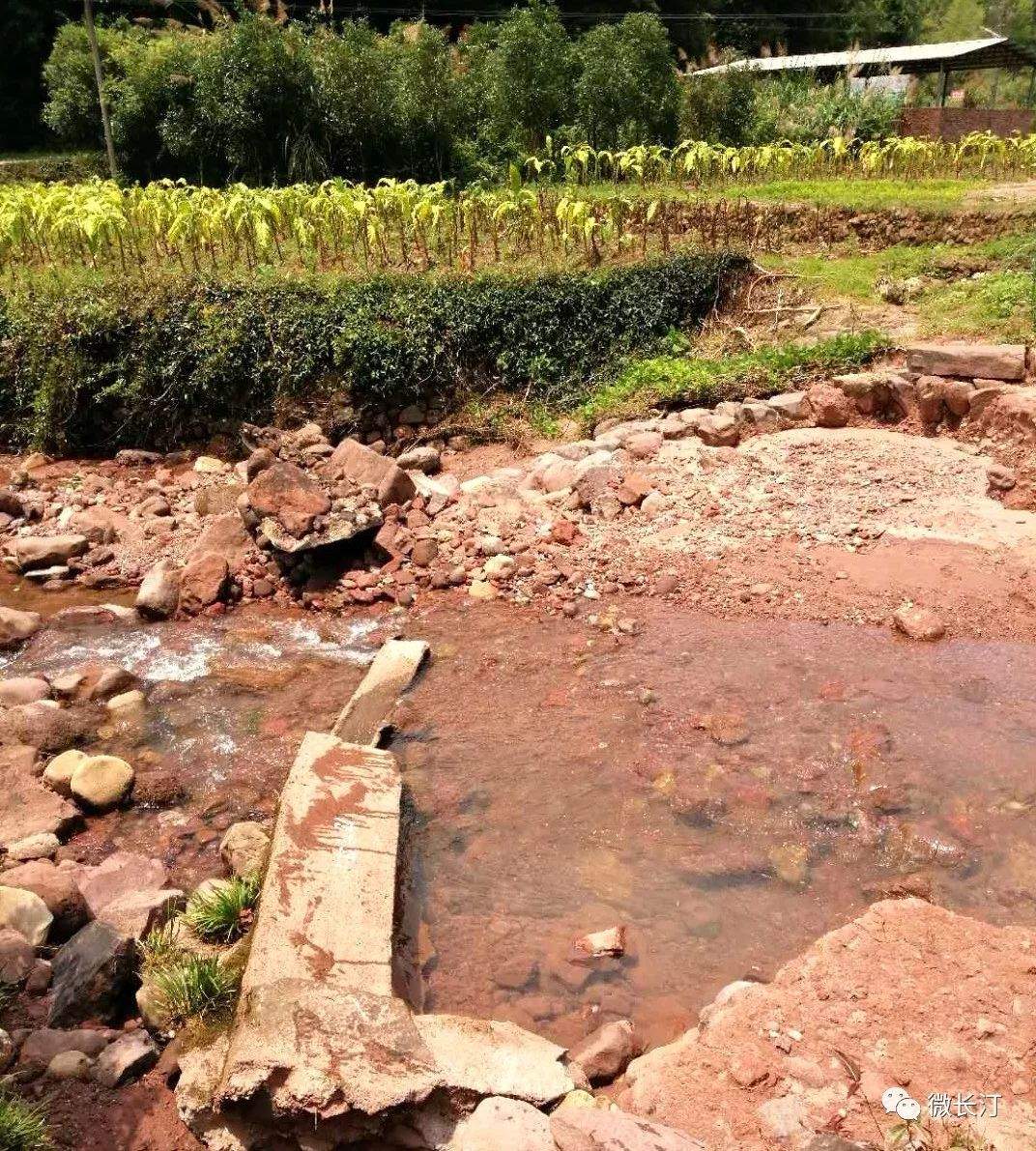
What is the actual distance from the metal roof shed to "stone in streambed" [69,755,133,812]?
20.4 metres

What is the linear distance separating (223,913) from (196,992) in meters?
0.52

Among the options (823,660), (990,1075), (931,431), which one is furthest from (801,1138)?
(931,431)

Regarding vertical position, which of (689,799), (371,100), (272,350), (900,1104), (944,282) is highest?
(371,100)

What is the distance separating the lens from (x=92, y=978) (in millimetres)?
3719

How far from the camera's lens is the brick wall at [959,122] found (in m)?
21.2

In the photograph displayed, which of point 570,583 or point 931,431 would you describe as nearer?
point 570,583

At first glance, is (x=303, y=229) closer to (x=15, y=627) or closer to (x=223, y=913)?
(x=15, y=627)

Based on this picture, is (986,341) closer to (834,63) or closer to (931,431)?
(931,431)

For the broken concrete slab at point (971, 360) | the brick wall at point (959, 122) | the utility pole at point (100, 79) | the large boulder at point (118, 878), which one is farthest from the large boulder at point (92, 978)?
the brick wall at point (959, 122)

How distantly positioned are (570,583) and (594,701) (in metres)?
1.57

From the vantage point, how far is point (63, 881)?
4309 millimetres

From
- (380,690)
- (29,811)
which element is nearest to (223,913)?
(29,811)

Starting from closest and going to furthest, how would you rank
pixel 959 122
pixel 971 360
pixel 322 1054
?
pixel 322 1054
pixel 971 360
pixel 959 122

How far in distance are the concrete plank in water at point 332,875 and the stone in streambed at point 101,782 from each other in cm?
110
